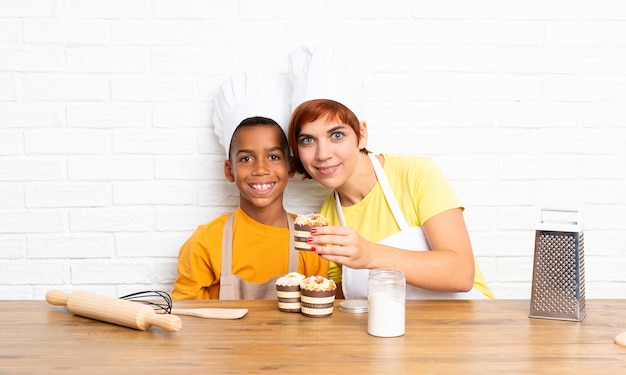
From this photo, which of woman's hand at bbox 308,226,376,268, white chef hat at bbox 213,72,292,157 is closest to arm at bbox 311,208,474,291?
woman's hand at bbox 308,226,376,268

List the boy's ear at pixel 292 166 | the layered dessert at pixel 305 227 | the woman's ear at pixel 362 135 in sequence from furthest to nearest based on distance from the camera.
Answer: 1. the boy's ear at pixel 292 166
2. the woman's ear at pixel 362 135
3. the layered dessert at pixel 305 227

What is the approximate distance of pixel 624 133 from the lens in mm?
2791

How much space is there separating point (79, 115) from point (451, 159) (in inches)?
59.0

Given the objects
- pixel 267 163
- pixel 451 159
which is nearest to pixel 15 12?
pixel 267 163

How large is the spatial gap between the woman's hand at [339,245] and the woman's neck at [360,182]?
0.59 m

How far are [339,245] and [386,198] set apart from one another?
1.97 ft

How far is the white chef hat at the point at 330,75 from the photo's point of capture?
2.38 metres

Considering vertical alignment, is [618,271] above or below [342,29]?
below

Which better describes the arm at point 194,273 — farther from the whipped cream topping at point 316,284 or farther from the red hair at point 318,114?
the whipped cream topping at point 316,284

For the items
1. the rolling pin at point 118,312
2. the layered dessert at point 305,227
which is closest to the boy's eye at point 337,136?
the layered dessert at point 305,227

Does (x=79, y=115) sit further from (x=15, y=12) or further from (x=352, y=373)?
(x=352, y=373)

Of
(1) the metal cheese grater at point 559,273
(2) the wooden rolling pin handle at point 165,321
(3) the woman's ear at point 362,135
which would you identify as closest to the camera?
(2) the wooden rolling pin handle at point 165,321

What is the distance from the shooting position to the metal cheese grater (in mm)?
1806

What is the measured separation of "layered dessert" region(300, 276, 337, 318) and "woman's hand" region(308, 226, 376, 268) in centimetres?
9
